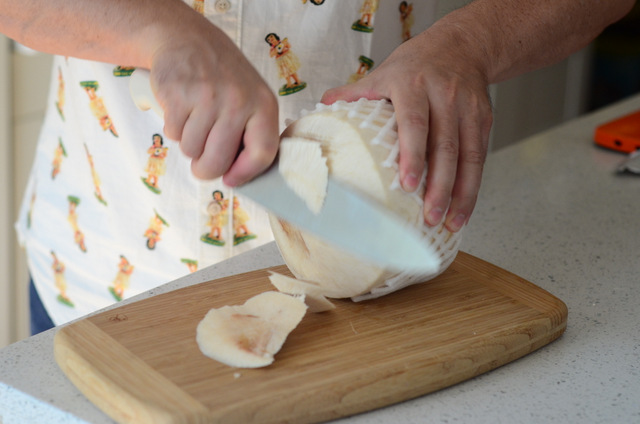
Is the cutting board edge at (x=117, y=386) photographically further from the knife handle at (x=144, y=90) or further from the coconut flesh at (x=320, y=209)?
the knife handle at (x=144, y=90)

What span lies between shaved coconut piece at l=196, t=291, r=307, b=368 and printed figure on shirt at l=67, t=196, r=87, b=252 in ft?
1.97

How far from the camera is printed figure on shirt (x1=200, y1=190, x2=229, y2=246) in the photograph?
1245mm

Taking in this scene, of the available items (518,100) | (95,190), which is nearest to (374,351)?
(95,190)

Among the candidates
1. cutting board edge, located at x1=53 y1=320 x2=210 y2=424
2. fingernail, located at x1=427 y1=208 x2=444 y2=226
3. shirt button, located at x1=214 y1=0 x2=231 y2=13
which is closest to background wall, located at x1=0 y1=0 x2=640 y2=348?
shirt button, located at x1=214 y1=0 x2=231 y2=13

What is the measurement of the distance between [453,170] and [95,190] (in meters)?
0.73

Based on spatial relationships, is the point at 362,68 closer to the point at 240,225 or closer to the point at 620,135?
the point at 240,225

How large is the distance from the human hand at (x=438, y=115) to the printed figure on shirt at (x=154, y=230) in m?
0.42

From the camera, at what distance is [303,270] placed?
0.97 m

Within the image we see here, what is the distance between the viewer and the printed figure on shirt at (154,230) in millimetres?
1289

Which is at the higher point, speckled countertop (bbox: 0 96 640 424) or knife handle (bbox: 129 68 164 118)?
knife handle (bbox: 129 68 164 118)

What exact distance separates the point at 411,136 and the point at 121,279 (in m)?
0.68

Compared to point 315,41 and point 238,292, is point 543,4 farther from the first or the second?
point 238,292

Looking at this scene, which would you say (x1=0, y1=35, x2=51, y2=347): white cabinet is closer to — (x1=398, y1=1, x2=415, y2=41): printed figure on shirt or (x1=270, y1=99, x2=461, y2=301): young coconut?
(x1=398, y1=1, x2=415, y2=41): printed figure on shirt

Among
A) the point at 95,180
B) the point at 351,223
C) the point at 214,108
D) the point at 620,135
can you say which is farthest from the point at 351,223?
the point at 620,135
